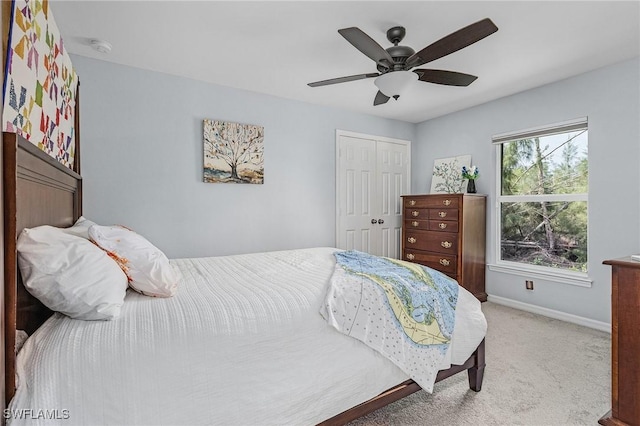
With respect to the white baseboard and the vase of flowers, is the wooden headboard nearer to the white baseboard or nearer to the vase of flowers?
the vase of flowers

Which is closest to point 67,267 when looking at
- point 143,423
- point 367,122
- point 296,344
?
point 143,423

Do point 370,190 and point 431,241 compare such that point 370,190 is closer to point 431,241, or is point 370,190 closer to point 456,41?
point 431,241

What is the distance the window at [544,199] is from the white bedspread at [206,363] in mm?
2882

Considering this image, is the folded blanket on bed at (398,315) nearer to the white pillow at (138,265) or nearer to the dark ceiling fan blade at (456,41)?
→ the white pillow at (138,265)

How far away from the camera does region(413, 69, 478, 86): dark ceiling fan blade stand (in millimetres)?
2367

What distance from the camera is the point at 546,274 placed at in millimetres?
3475

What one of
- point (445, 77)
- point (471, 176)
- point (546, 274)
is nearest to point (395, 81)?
point (445, 77)

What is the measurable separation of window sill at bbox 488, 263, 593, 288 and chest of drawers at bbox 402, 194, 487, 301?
0.24 metres

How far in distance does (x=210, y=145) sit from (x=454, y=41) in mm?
2425

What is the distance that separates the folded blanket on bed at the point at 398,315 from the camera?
1.52m

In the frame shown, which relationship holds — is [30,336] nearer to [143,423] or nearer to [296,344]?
[143,423]

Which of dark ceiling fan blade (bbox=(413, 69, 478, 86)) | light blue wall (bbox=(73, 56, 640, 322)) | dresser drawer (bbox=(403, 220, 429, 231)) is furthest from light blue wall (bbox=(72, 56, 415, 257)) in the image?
dark ceiling fan blade (bbox=(413, 69, 478, 86))

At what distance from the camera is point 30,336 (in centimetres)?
110

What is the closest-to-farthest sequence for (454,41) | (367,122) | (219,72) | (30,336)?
(30,336)
(454,41)
(219,72)
(367,122)
